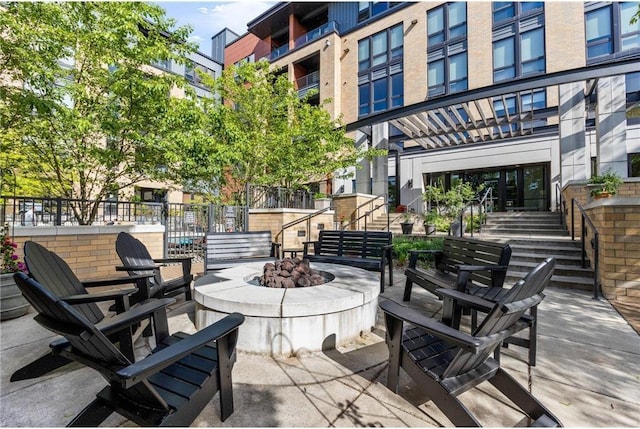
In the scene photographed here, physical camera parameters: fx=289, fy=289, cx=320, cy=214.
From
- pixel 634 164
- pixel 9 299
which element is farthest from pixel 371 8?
pixel 9 299

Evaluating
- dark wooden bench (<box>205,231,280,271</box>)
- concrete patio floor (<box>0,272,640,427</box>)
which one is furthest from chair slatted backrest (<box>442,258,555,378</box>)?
dark wooden bench (<box>205,231,280,271</box>)

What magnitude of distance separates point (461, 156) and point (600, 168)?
21.5ft

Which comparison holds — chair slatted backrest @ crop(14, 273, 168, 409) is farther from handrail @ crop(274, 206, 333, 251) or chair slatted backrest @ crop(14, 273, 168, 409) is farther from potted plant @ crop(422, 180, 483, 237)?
potted plant @ crop(422, 180, 483, 237)

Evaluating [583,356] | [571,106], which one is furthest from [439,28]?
[583,356]

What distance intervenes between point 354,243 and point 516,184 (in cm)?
1324

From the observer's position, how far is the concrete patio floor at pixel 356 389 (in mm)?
2031

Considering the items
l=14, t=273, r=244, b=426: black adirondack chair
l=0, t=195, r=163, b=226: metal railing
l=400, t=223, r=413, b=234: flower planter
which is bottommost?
l=14, t=273, r=244, b=426: black adirondack chair

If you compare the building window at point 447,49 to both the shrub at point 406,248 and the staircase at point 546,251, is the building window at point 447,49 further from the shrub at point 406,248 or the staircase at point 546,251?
the shrub at point 406,248

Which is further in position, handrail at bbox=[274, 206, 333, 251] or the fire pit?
handrail at bbox=[274, 206, 333, 251]

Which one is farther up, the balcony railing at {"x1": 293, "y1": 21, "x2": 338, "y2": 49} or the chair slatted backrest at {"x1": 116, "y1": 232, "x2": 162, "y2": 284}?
the balcony railing at {"x1": 293, "y1": 21, "x2": 338, "y2": 49}

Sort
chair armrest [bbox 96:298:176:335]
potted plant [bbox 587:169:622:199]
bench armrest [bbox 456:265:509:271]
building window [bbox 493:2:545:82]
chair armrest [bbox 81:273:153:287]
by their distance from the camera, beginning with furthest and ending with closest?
1. building window [bbox 493:2:545:82]
2. potted plant [bbox 587:169:622:199]
3. bench armrest [bbox 456:265:509:271]
4. chair armrest [bbox 81:273:153:287]
5. chair armrest [bbox 96:298:176:335]

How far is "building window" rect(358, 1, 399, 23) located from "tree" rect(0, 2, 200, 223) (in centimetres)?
1745

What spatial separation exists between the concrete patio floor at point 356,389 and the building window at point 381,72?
17336 millimetres

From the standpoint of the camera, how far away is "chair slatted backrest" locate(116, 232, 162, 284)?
13.1 feet
